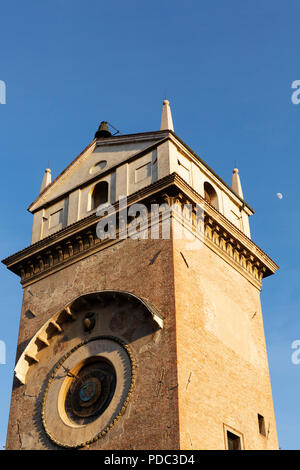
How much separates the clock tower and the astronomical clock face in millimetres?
39

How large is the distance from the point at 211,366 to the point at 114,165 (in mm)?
8237

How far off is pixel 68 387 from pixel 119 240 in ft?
15.7

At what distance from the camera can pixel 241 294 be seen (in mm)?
24875

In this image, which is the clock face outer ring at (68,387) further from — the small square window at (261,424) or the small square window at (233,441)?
the small square window at (261,424)

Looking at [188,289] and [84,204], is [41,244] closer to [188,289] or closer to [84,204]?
[84,204]

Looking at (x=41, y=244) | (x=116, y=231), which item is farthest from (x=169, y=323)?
(x=41, y=244)

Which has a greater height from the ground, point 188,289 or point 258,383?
point 188,289

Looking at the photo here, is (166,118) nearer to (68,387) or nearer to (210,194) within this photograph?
(210,194)

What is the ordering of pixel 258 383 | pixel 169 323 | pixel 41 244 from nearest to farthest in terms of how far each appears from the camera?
1. pixel 169 323
2. pixel 258 383
3. pixel 41 244

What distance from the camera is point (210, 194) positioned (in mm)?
26859

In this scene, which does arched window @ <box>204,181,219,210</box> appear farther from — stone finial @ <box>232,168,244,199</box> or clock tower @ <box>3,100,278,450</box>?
stone finial @ <box>232,168,244,199</box>

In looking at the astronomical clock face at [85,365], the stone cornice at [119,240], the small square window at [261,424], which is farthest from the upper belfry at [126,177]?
the small square window at [261,424]

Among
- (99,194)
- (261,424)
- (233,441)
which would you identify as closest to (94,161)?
(99,194)
